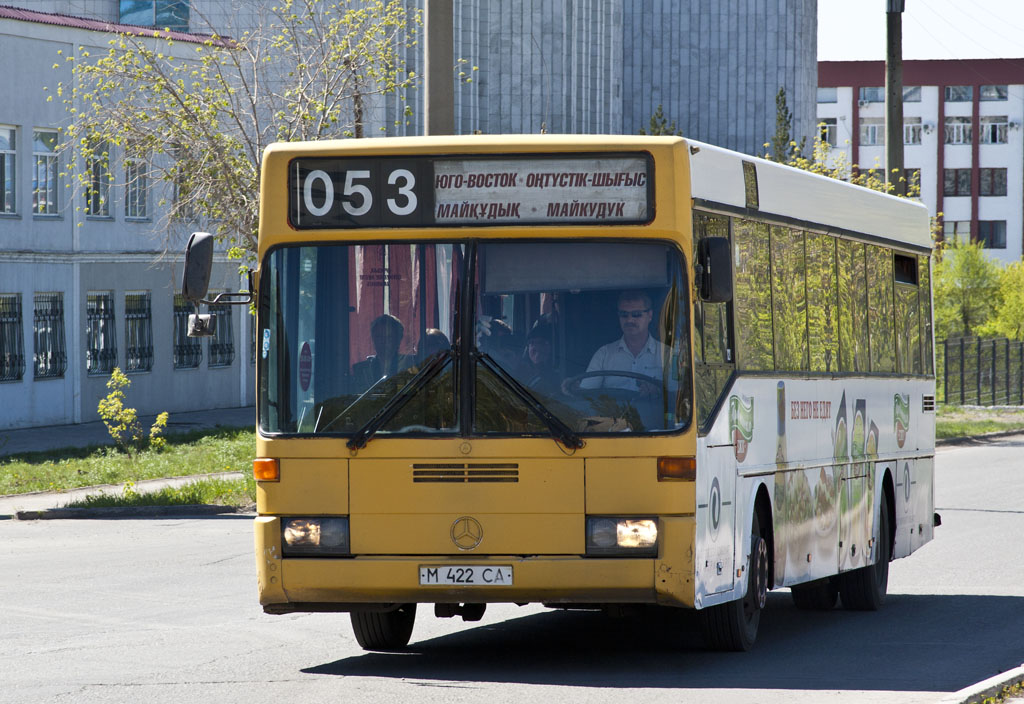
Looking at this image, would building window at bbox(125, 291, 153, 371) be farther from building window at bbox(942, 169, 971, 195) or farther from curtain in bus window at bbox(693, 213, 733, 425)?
building window at bbox(942, 169, 971, 195)

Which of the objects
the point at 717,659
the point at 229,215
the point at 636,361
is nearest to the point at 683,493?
the point at 636,361

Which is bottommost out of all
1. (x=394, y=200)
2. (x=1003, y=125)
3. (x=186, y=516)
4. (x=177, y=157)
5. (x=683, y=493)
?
(x=186, y=516)

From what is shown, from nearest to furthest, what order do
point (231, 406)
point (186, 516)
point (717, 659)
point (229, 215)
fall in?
point (717, 659), point (186, 516), point (229, 215), point (231, 406)

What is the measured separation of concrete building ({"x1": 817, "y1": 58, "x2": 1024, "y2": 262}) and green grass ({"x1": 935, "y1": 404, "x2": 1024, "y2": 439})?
50.1 m

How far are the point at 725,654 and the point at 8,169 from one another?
88.9 ft

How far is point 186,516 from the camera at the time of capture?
20234mm

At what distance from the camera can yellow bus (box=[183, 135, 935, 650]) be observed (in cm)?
855

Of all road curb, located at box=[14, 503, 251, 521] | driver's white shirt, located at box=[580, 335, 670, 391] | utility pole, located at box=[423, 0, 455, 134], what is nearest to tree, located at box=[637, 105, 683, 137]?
road curb, located at box=[14, 503, 251, 521]

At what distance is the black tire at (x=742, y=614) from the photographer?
31.7 ft

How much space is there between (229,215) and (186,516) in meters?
5.83

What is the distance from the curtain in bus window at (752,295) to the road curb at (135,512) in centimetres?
1142

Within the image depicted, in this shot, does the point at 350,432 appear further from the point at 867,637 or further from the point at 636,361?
the point at 867,637

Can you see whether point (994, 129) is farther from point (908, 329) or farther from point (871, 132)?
point (908, 329)

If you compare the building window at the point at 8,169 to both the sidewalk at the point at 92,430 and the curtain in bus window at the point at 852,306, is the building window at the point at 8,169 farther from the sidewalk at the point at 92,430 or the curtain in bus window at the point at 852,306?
the curtain in bus window at the point at 852,306
